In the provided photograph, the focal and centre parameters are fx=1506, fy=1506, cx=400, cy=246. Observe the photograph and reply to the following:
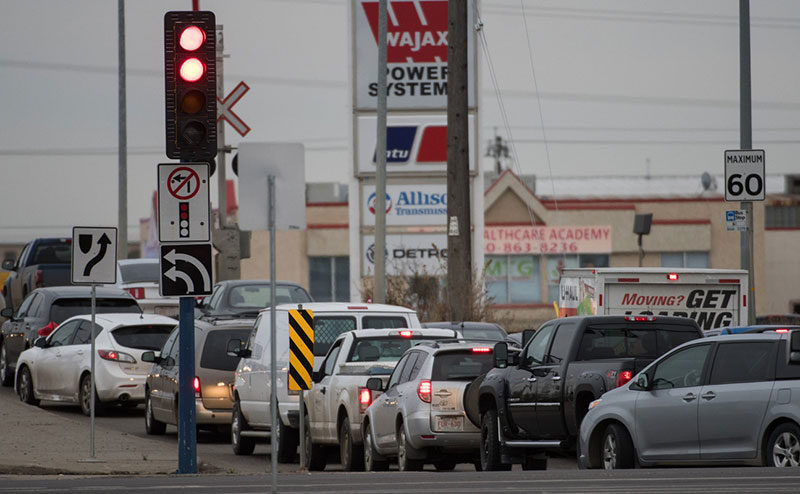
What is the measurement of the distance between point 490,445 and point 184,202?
445 centimetres

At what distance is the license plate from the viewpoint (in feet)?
53.2

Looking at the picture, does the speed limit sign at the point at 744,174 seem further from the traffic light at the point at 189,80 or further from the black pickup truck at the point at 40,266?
the black pickup truck at the point at 40,266

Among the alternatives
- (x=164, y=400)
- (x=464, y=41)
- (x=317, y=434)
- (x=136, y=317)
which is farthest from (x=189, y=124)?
(x=464, y=41)

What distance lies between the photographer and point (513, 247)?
203 feet

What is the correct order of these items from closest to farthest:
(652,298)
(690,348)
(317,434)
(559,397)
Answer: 1. (690,348)
2. (559,397)
3. (317,434)
4. (652,298)

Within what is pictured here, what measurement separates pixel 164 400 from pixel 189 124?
8460mm

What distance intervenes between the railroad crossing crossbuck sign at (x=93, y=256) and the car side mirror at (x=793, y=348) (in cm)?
866

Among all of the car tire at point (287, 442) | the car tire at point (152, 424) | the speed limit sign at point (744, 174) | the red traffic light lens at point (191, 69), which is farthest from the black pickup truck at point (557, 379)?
the car tire at point (152, 424)

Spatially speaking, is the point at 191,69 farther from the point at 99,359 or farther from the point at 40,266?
the point at 40,266

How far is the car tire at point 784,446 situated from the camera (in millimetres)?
13445

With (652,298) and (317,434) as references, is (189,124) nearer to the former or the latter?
(317,434)

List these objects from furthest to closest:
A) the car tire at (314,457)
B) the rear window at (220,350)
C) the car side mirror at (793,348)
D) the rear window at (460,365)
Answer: the rear window at (220,350), the car tire at (314,457), the rear window at (460,365), the car side mirror at (793,348)

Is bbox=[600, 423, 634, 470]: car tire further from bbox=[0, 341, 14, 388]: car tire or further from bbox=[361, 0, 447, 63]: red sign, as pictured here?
bbox=[361, 0, 447, 63]: red sign

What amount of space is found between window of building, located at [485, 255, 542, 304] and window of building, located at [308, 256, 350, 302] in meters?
5.98
